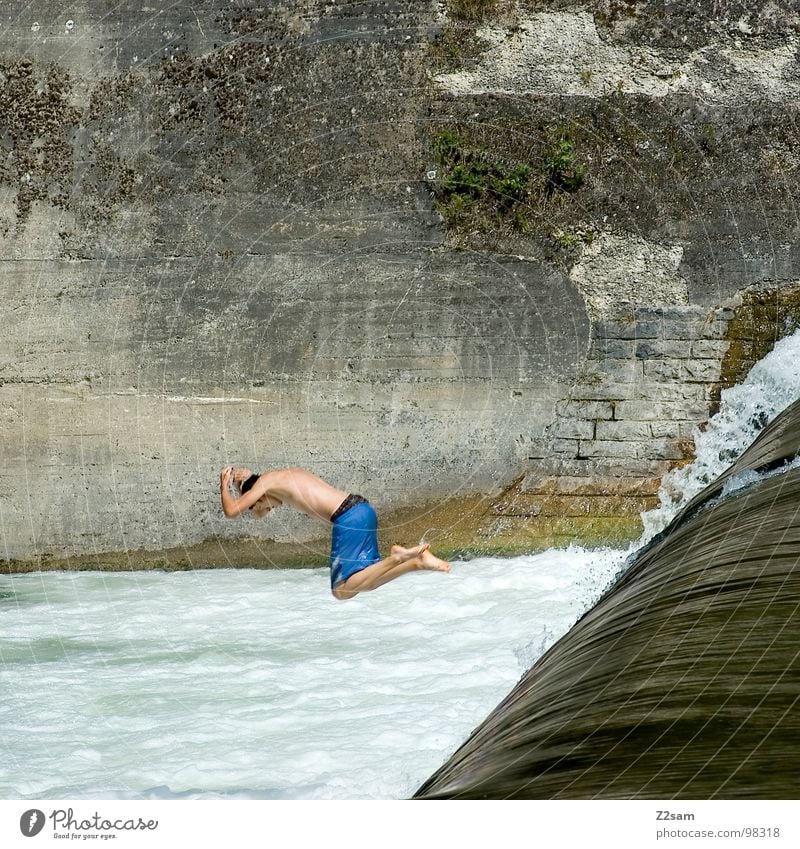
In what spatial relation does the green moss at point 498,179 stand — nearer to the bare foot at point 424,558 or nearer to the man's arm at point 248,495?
the man's arm at point 248,495

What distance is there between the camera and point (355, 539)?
8.67 ft

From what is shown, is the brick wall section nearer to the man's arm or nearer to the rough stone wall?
the rough stone wall

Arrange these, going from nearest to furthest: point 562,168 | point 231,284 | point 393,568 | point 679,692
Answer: point 679,692 < point 393,568 < point 231,284 < point 562,168

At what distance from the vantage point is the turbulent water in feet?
7.55

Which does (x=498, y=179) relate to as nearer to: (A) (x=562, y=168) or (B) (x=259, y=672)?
(A) (x=562, y=168)

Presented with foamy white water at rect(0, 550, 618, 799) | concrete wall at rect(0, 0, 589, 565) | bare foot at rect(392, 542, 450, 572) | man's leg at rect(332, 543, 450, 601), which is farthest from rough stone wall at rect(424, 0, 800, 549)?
bare foot at rect(392, 542, 450, 572)

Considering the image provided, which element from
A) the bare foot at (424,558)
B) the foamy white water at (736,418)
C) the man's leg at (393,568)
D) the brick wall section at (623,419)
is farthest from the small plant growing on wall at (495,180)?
the bare foot at (424,558)

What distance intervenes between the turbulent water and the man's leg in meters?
0.35

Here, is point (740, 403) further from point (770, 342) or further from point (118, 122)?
point (118, 122)

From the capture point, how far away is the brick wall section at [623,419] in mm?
4066

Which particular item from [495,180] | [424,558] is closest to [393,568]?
[424,558]

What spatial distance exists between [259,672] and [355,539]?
0.64 m

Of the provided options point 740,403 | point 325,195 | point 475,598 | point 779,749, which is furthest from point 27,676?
point 740,403

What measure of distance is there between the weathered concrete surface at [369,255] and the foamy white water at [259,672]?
0.34 metres
